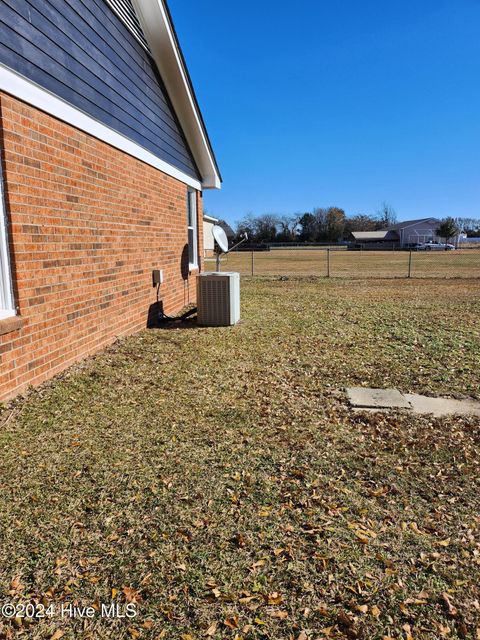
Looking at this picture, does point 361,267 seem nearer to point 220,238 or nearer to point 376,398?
point 220,238

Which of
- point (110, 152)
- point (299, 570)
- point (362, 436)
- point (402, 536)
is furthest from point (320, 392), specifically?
point (110, 152)

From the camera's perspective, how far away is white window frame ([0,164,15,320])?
159 inches

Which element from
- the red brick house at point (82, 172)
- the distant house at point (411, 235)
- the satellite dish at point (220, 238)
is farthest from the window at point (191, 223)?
the distant house at point (411, 235)

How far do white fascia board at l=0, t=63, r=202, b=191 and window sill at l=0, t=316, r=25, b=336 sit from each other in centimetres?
205

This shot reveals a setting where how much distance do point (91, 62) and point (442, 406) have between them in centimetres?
581

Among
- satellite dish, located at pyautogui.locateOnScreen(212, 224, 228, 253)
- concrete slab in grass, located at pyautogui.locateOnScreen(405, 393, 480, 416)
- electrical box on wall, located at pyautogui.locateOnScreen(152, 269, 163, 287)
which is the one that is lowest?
concrete slab in grass, located at pyautogui.locateOnScreen(405, 393, 480, 416)

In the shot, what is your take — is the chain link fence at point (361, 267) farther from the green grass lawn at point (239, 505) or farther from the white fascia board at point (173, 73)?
the green grass lawn at point (239, 505)

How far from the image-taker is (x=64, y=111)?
16.2 feet

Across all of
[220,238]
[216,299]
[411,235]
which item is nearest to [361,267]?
[220,238]

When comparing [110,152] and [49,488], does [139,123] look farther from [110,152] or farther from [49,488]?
[49,488]

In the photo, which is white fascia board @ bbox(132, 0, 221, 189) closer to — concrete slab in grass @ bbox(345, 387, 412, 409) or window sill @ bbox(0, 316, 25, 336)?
window sill @ bbox(0, 316, 25, 336)

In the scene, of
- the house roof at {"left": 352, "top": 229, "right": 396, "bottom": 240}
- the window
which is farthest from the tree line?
the window

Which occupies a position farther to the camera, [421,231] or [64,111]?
[421,231]

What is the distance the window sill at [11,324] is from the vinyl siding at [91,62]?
229 centimetres
